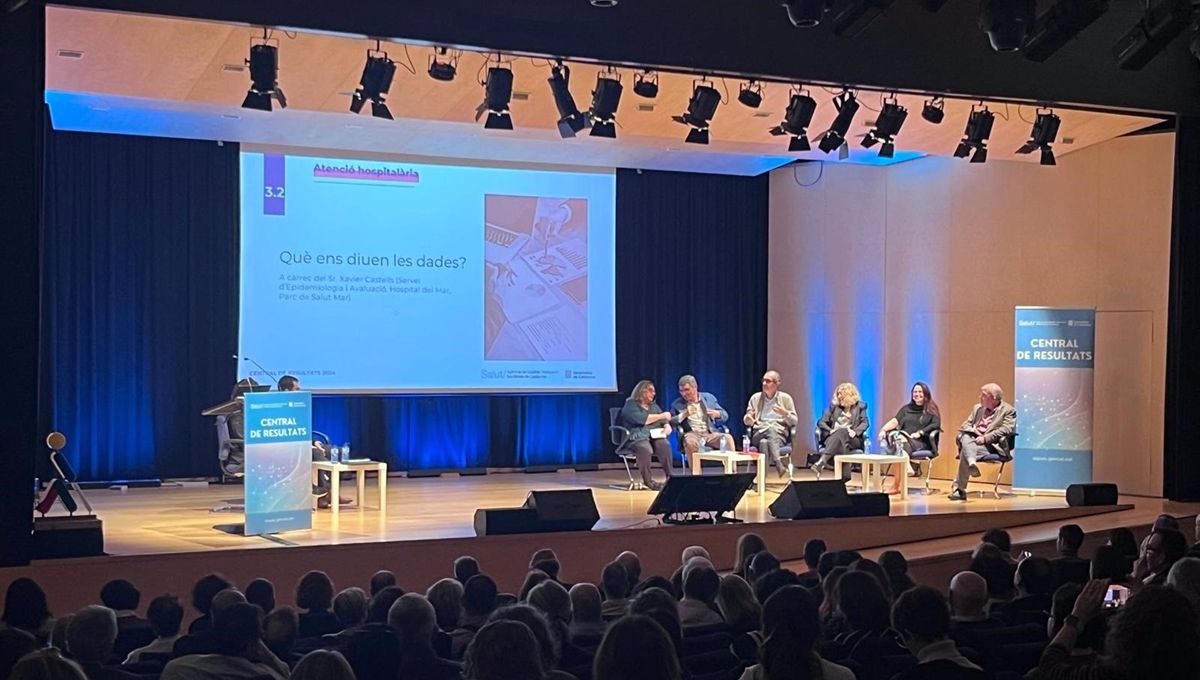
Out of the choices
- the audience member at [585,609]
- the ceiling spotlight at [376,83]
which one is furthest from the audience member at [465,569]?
the ceiling spotlight at [376,83]

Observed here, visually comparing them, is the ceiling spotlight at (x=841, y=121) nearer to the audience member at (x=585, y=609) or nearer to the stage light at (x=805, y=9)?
the stage light at (x=805, y=9)

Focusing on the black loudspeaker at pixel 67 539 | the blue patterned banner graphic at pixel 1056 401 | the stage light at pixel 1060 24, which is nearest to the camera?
the stage light at pixel 1060 24

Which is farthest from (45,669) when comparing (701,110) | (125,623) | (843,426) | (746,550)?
(843,426)

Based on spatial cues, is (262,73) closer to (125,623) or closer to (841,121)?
(125,623)

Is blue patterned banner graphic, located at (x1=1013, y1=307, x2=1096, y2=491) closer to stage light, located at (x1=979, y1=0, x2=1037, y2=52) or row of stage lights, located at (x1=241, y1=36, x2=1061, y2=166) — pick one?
row of stage lights, located at (x1=241, y1=36, x2=1061, y2=166)

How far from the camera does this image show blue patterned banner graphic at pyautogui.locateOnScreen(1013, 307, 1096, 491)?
1034 centimetres

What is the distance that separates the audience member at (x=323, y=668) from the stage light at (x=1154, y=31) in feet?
16.5

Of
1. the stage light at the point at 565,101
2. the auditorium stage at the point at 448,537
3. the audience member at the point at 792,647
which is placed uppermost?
the stage light at the point at 565,101

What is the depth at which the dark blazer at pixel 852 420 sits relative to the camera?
433 inches

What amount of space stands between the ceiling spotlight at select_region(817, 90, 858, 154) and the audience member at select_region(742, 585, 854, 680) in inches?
231

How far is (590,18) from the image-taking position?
7.42 metres

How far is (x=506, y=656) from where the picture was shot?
2.60 m

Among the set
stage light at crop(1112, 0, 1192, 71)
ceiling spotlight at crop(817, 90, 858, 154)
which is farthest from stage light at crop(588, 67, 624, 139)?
stage light at crop(1112, 0, 1192, 71)

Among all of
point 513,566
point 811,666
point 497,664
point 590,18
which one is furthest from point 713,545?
point 497,664
